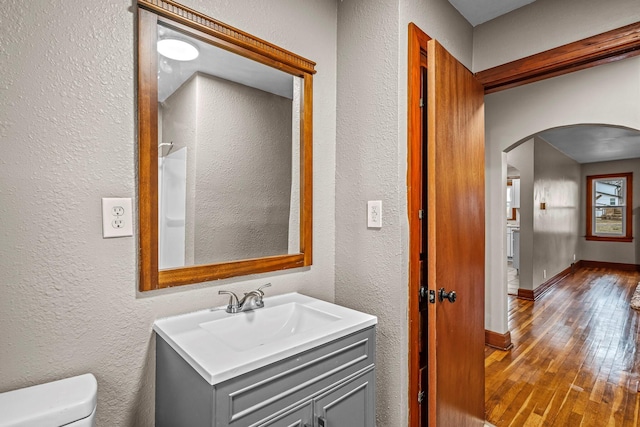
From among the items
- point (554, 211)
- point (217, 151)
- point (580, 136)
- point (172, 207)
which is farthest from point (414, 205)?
point (554, 211)

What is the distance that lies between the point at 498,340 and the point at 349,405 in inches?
103

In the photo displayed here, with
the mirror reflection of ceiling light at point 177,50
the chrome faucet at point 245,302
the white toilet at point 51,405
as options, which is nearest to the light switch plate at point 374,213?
the chrome faucet at point 245,302

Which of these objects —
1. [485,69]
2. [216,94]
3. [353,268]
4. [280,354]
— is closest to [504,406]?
[353,268]

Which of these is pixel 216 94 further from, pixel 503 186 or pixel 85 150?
pixel 503 186

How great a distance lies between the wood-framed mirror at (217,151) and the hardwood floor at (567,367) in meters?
1.98

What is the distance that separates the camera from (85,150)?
1011 mm

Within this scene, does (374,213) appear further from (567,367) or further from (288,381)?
(567,367)

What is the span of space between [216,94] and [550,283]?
617 cm

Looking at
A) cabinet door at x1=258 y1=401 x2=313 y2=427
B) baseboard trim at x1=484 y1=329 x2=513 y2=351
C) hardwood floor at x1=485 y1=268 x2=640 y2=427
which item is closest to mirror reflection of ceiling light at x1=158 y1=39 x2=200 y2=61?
cabinet door at x1=258 y1=401 x2=313 y2=427

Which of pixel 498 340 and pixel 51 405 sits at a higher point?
pixel 51 405

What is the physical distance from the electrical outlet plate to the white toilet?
44cm

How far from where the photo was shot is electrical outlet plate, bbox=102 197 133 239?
104 cm

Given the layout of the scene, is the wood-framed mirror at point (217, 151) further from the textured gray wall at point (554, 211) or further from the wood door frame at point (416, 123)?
the textured gray wall at point (554, 211)

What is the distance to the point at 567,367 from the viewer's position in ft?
8.97
